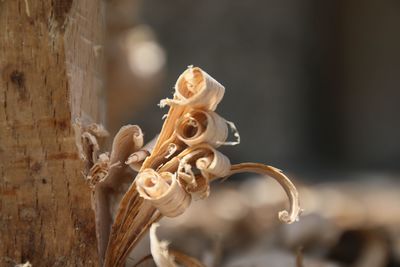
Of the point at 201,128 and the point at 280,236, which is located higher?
the point at 201,128

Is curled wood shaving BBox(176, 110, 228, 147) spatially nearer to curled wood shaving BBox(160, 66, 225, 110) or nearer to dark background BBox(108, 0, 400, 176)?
curled wood shaving BBox(160, 66, 225, 110)

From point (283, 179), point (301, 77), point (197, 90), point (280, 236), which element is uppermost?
point (197, 90)

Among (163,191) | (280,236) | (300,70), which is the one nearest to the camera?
(163,191)

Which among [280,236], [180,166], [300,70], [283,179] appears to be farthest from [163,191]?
[300,70]

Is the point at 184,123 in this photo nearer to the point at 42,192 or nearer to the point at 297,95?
the point at 42,192

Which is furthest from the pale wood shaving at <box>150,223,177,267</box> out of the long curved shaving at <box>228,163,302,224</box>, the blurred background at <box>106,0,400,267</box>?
the blurred background at <box>106,0,400,267</box>

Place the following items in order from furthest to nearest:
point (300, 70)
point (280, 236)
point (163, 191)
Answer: point (300, 70)
point (280, 236)
point (163, 191)

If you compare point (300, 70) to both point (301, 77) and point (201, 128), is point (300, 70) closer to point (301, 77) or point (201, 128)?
point (301, 77)
